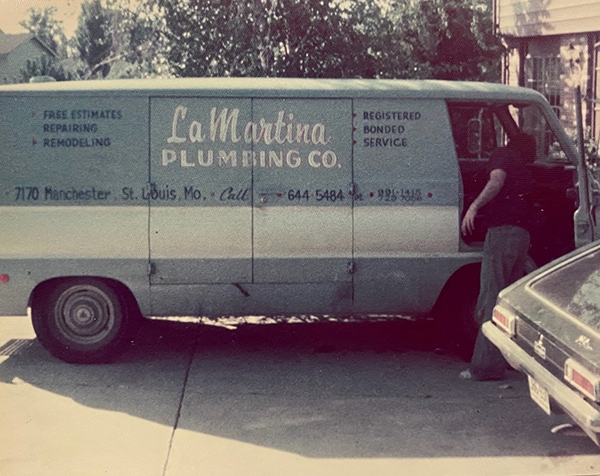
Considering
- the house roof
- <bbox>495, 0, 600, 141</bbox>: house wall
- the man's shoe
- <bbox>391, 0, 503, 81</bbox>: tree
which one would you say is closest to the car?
the man's shoe

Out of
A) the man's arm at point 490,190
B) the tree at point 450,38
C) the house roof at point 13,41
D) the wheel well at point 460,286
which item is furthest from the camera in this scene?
the house roof at point 13,41

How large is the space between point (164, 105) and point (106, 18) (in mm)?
7190

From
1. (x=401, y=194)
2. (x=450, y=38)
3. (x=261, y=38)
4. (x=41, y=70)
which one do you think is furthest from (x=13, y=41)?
(x=401, y=194)

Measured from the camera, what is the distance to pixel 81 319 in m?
7.27

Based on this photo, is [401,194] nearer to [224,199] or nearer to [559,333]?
[224,199]

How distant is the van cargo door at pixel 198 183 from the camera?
7078 millimetres

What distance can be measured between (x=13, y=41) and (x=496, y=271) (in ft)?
123

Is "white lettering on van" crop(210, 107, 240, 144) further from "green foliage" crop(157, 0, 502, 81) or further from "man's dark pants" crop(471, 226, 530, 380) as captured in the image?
"green foliage" crop(157, 0, 502, 81)

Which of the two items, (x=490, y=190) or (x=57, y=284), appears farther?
(x=57, y=284)

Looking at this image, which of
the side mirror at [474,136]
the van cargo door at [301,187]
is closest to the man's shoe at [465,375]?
the van cargo door at [301,187]

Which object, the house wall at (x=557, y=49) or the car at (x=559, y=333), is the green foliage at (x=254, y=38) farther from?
the car at (x=559, y=333)

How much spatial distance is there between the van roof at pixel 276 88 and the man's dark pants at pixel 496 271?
114cm

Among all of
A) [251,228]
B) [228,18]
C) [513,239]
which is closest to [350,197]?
[251,228]

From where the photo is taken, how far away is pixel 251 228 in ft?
23.4
